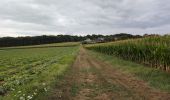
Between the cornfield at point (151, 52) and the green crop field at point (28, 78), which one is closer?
the green crop field at point (28, 78)

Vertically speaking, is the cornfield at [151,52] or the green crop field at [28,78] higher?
the cornfield at [151,52]

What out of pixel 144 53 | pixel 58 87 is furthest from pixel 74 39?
pixel 58 87

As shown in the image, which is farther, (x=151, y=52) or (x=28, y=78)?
(x=151, y=52)

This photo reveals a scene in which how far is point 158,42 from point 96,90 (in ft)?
38.0

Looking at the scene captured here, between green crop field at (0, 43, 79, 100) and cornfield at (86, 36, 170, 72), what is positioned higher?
cornfield at (86, 36, 170, 72)

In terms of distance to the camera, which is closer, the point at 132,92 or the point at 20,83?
the point at 132,92

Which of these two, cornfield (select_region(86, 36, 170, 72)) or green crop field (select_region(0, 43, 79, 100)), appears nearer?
green crop field (select_region(0, 43, 79, 100))

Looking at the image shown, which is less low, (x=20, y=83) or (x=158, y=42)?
(x=158, y=42)

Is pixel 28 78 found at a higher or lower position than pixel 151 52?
lower

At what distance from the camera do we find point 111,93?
Answer: 1341 cm

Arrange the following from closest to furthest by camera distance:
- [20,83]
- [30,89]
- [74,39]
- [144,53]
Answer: [30,89] < [20,83] < [144,53] < [74,39]

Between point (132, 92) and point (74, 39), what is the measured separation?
601ft

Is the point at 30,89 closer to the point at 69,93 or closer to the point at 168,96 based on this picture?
the point at 69,93

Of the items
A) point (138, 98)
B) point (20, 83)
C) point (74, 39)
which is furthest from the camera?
point (74, 39)
